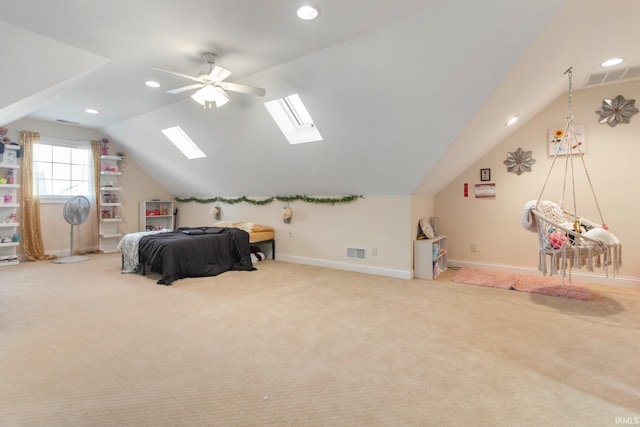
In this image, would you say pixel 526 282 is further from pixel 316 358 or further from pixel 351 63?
pixel 351 63

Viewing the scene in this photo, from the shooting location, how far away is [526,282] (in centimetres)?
398

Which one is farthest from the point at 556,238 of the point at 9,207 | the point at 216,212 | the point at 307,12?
the point at 9,207

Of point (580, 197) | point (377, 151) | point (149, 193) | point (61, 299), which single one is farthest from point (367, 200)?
point (149, 193)

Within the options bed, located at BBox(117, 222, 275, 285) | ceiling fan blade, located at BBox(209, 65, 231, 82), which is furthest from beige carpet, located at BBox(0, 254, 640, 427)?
ceiling fan blade, located at BBox(209, 65, 231, 82)

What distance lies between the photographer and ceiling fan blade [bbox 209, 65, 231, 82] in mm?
2891

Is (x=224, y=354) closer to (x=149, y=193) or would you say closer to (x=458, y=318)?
(x=458, y=318)

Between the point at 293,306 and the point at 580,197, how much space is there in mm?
4124

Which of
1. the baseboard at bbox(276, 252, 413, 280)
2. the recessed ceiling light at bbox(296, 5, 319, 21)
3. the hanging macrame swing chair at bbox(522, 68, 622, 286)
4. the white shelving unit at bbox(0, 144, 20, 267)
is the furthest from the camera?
the white shelving unit at bbox(0, 144, 20, 267)

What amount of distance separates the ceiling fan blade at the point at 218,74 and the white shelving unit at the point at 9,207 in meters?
4.72

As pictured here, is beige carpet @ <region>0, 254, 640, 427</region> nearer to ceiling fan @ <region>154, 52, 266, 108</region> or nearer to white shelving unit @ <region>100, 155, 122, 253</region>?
ceiling fan @ <region>154, 52, 266, 108</region>

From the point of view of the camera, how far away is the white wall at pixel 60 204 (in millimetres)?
5738

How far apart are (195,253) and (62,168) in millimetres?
3997

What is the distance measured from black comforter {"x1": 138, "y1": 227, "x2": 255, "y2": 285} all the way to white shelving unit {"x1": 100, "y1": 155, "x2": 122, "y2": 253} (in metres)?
2.60

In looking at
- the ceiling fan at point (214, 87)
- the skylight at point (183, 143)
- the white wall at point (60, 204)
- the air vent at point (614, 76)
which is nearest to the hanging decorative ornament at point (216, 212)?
the skylight at point (183, 143)
